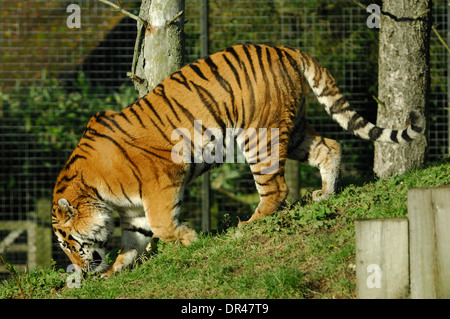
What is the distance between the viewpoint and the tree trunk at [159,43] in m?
4.92

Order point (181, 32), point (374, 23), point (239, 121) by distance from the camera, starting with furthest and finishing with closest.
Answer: point (374, 23) < point (181, 32) < point (239, 121)

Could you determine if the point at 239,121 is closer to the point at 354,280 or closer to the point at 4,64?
the point at 354,280

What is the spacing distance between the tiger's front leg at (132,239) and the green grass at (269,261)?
91 millimetres

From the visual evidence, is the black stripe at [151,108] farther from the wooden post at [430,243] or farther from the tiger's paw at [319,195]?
the wooden post at [430,243]

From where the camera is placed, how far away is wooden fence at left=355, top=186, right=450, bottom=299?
3186 mm

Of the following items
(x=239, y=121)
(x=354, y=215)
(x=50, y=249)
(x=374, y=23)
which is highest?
(x=374, y=23)

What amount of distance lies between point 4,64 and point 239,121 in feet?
13.2

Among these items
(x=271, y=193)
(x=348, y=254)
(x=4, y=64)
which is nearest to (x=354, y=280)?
(x=348, y=254)

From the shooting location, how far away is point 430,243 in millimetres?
3197

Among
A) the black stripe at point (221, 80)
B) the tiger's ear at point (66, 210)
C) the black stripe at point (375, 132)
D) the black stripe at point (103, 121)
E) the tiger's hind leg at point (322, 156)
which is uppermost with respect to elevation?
the black stripe at point (221, 80)

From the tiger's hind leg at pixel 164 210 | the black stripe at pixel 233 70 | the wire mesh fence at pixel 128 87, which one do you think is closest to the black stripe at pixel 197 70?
the black stripe at pixel 233 70

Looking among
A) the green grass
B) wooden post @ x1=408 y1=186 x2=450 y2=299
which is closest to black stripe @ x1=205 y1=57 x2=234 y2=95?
the green grass

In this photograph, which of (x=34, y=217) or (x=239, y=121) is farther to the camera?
(x=34, y=217)
